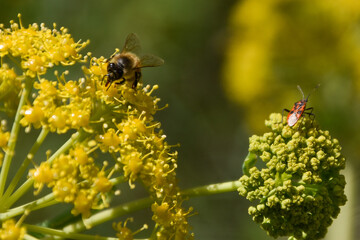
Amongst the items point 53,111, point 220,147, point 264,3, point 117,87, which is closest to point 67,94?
point 53,111

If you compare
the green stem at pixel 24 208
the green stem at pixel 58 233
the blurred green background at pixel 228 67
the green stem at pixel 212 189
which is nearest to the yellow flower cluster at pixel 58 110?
the green stem at pixel 24 208

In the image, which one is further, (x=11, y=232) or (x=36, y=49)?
(x=36, y=49)

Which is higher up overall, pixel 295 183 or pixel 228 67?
pixel 228 67

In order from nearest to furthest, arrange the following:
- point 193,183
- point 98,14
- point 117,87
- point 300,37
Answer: point 117,87 < point 300,37 < point 98,14 < point 193,183

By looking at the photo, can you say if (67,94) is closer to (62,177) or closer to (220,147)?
(62,177)

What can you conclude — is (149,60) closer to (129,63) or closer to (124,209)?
(129,63)

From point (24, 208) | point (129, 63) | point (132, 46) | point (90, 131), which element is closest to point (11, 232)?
point (24, 208)

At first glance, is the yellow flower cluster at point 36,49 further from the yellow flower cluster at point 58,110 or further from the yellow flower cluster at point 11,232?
the yellow flower cluster at point 11,232
